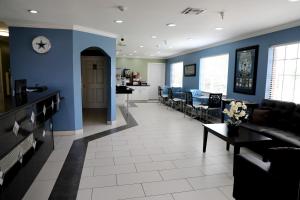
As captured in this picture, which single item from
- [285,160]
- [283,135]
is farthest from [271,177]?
[283,135]

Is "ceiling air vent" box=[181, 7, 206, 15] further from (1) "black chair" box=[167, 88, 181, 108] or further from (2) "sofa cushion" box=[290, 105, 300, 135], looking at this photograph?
(1) "black chair" box=[167, 88, 181, 108]

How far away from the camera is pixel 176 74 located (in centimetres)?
1074

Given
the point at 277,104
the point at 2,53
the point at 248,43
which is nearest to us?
the point at 277,104

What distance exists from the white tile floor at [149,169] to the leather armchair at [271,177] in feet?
1.35

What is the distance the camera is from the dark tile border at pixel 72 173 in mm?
2420

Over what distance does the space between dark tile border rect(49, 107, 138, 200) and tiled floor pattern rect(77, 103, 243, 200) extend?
85mm

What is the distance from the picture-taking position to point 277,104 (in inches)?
161

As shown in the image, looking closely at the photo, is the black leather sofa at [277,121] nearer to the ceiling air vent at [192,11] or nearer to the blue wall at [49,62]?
the ceiling air vent at [192,11]

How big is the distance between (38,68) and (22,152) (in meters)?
2.59

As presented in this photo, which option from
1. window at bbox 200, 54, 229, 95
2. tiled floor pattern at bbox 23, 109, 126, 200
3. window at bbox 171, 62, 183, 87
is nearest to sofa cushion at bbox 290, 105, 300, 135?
window at bbox 200, 54, 229, 95

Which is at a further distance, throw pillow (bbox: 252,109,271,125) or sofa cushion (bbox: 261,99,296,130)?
throw pillow (bbox: 252,109,271,125)

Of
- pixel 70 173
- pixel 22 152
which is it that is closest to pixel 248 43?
pixel 70 173

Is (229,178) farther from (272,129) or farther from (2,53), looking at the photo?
(2,53)

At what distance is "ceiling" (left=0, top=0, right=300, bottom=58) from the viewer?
3004 mm
